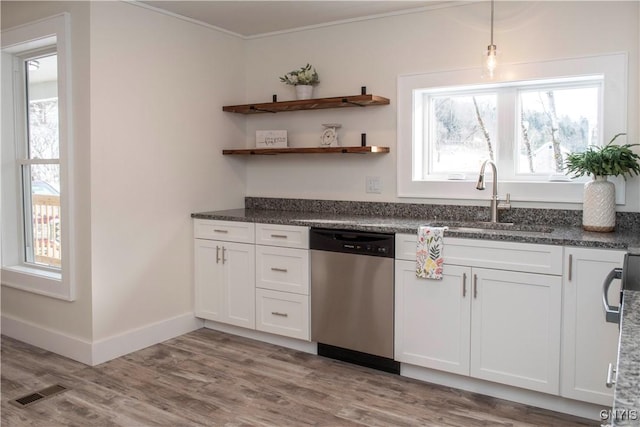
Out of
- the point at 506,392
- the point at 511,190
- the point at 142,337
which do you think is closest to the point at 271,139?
the point at 142,337

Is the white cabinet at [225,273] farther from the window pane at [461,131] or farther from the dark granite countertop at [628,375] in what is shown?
the dark granite countertop at [628,375]

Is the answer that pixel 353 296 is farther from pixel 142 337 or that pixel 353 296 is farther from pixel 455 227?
pixel 142 337

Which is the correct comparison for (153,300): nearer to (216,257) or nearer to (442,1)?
(216,257)

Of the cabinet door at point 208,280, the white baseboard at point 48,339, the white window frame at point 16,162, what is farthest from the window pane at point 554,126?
the white baseboard at point 48,339

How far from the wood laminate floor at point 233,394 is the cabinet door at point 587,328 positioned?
0.63 feet

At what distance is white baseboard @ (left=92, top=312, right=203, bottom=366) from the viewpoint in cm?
334

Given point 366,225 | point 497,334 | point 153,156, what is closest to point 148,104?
point 153,156

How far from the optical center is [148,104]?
357 cm

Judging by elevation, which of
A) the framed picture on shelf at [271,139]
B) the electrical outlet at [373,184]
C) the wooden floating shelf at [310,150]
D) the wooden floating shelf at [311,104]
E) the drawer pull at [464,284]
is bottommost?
the drawer pull at [464,284]

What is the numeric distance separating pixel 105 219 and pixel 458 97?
2399 mm

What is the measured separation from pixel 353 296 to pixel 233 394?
2.88 ft

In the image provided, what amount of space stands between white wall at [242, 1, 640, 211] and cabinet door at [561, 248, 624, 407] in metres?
0.64

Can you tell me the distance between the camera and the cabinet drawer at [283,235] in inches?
134

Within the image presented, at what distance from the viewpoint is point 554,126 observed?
330 cm
